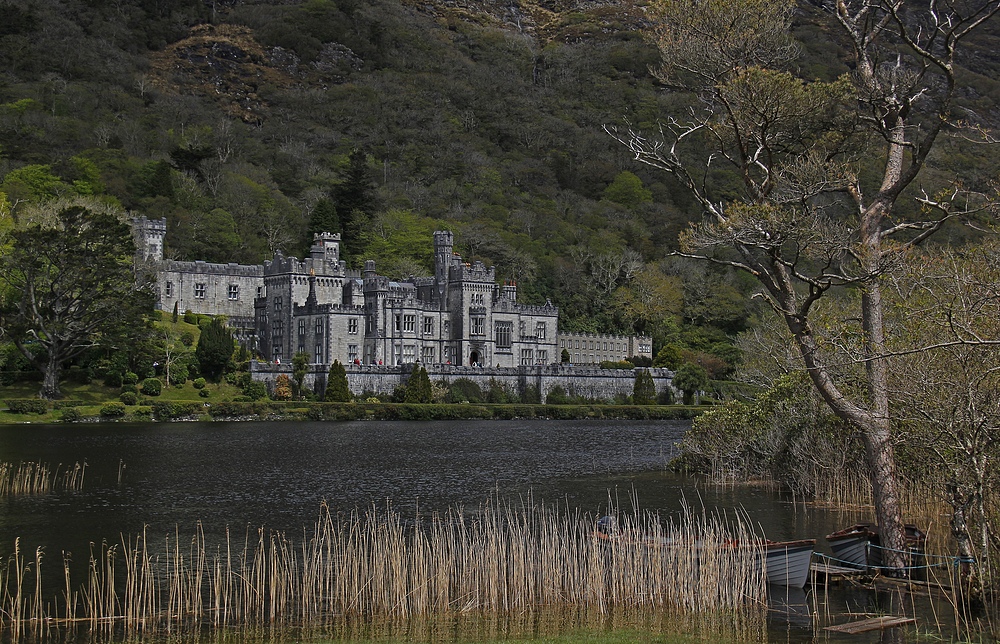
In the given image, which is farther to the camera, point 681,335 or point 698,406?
point 681,335

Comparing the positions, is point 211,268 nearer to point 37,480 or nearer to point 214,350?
point 214,350

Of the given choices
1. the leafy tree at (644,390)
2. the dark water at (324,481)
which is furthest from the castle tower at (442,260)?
the dark water at (324,481)

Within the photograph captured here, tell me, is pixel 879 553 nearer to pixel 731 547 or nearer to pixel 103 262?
pixel 731 547

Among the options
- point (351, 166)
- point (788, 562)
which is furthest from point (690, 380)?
point (788, 562)

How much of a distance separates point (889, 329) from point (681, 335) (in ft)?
280

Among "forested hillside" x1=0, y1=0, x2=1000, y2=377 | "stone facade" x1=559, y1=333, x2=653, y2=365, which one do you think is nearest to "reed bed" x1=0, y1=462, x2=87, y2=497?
"forested hillside" x1=0, y1=0, x2=1000, y2=377

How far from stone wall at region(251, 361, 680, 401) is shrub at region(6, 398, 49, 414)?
17001 millimetres

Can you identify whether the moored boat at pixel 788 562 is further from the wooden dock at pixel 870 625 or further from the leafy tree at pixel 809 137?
the wooden dock at pixel 870 625

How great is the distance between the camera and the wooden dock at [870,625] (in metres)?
18.8

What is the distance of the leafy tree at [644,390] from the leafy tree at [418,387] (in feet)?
65.6

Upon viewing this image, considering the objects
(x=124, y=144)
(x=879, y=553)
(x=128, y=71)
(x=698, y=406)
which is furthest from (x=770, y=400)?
(x=128, y=71)

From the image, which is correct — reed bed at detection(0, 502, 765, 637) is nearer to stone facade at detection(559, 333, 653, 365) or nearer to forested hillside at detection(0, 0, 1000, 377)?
forested hillside at detection(0, 0, 1000, 377)

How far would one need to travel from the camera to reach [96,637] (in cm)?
1836

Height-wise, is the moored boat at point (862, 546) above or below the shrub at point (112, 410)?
below
